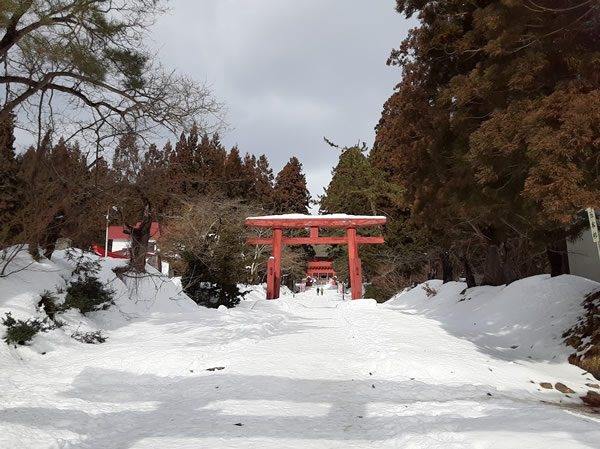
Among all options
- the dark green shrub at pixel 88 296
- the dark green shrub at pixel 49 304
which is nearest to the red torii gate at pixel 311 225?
the dark green shrub at pixel 88 296

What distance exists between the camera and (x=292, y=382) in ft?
16.7

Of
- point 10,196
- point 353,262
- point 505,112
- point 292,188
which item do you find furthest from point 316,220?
point 292,188

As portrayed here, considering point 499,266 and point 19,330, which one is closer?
point 19,330

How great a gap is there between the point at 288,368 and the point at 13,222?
5751mm

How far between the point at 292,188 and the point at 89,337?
38262 millimetres

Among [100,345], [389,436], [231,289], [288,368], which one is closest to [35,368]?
[100,345]

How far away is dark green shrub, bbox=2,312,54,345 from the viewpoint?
19.0 feet

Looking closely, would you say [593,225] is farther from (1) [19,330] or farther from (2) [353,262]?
(2) [353,262]

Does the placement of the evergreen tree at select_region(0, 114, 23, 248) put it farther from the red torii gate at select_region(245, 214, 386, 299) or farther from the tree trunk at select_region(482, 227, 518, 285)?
the tree trunk at select_region(482, 227, 518, 285)

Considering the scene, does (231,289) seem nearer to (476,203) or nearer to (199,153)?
(476,203)

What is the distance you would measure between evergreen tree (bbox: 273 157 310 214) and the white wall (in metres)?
30.9

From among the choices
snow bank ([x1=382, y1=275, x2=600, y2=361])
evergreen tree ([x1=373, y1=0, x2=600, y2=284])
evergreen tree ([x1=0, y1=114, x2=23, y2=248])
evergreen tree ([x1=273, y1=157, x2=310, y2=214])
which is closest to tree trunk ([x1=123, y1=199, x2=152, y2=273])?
evergreen tree ([x1=0, y1=114, x2=23, y2=248])

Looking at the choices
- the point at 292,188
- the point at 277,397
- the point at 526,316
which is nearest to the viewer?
the point at 277,397

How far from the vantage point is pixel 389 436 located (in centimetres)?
339
